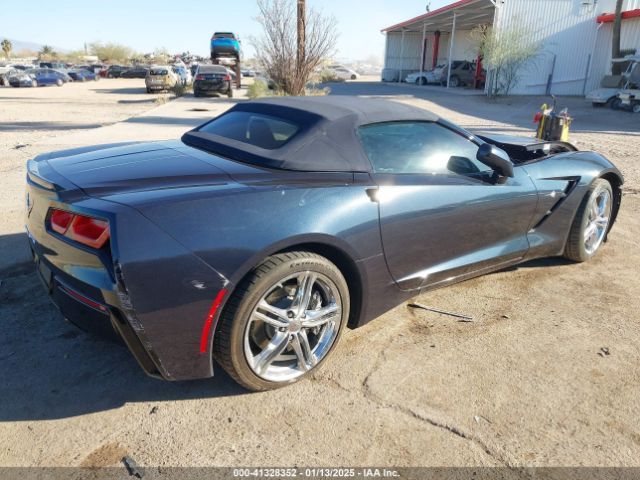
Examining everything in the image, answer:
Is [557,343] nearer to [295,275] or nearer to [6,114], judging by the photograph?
[295,275]

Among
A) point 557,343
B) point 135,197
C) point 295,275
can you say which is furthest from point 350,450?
point 557,343

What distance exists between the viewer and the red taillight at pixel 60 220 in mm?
2270

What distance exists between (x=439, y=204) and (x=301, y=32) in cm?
1571

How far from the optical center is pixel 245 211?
231 cm

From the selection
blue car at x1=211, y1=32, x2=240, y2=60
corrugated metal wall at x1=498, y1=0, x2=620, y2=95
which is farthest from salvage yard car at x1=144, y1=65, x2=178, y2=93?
corrugated metal wall at x1=498, y1=0, x2=620, y2=95

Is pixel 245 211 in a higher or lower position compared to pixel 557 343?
higher

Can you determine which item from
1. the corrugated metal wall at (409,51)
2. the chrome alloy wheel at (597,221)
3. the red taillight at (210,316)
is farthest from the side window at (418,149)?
the corrugated metal wall at (409,51)

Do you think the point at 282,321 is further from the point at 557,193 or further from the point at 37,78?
the point at 37,78

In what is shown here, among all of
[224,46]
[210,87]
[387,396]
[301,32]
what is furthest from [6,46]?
[387,396]

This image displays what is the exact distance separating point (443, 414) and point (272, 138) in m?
1.83

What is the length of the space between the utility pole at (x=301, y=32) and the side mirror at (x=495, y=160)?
1518cm

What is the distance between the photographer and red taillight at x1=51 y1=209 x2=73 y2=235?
7.45 ft

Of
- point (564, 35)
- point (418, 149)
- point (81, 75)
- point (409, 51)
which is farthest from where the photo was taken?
point (81, 75)

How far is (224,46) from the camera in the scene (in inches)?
1258
